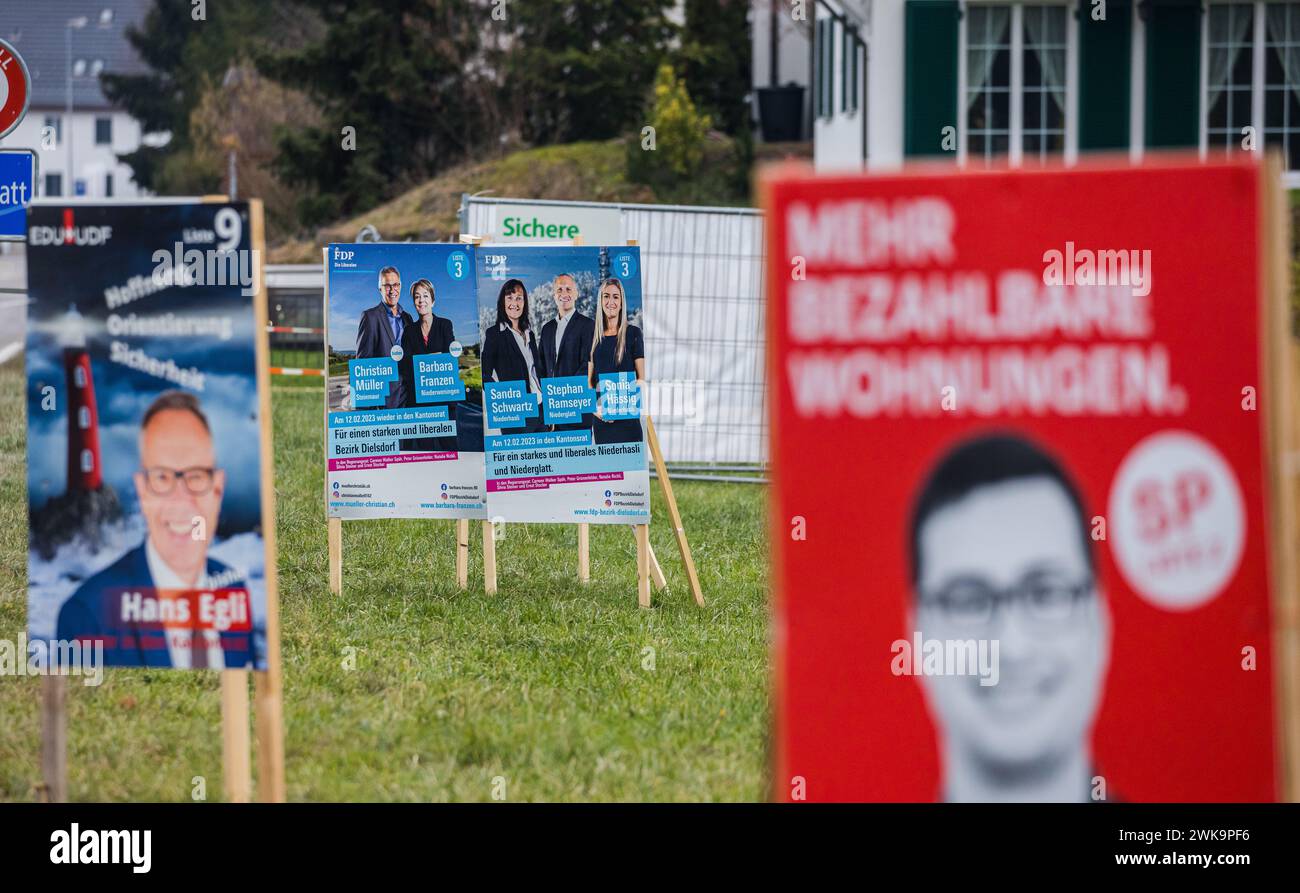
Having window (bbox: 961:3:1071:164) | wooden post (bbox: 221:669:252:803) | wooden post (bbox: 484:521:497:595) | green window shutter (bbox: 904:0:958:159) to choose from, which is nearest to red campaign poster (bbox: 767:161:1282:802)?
wooden post (bbox: 221:669:252:803)

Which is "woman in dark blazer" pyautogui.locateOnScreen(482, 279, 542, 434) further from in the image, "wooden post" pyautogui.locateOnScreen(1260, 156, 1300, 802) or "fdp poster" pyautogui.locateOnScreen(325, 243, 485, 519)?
"wooden post" pyautogui.locateOnScreen(1260, 156, 1300, 802)

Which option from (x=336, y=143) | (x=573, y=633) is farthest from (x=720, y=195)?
(x=573, y=633)

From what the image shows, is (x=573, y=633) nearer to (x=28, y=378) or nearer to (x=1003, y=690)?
(x=28, y=378)

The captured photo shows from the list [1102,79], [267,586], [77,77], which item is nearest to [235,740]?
[267,586]

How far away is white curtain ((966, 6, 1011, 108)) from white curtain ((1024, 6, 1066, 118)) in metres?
0.28

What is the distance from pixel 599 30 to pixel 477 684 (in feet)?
101

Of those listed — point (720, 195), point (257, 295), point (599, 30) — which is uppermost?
point (599, 30)

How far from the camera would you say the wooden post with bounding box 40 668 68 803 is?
189 inches

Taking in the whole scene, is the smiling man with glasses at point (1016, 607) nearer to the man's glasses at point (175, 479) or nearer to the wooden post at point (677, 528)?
the man's glasses at point (175, 479)

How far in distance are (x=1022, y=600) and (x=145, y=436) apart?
7.69 feet

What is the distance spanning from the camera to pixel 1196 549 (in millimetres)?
3617

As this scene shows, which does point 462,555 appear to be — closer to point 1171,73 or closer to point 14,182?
point 14,182

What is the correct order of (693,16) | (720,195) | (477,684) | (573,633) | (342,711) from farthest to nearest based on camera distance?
(693,16)
(720,195)
(573,633)
(477,684)
(342,711)

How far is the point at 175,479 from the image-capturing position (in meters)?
4.52
